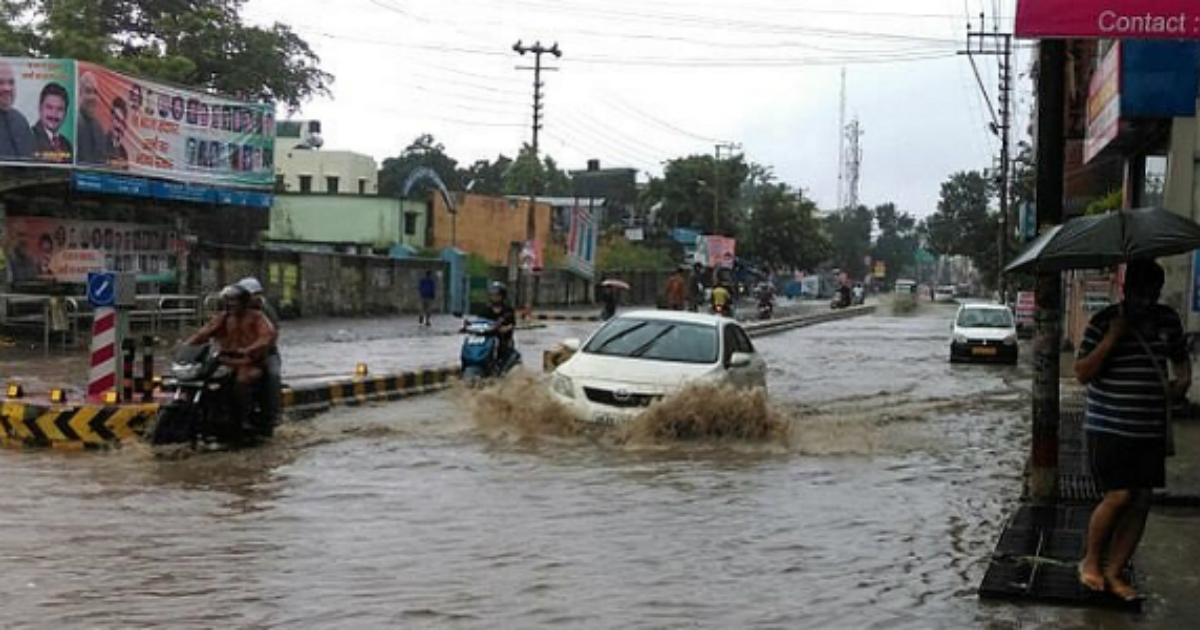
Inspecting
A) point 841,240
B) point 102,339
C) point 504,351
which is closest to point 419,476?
point 102,339

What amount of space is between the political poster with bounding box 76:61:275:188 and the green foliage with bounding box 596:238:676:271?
3833cm

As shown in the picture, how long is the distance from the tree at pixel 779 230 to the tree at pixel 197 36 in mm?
41082

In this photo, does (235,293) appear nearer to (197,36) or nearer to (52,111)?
(52,111)

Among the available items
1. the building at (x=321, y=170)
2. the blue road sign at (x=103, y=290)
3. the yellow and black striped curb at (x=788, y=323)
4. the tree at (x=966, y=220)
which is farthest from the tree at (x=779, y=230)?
the blue road sign at (x=103, y=290)

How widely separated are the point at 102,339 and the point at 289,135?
7512 centimetres

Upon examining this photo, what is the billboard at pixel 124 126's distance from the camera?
24750 mm

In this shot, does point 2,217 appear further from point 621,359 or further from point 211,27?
point 211,27

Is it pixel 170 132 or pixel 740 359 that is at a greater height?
pixel 170 132

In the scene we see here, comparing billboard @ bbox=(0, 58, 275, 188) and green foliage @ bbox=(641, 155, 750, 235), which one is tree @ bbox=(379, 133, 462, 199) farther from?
billboard @ bbox=(0, 58, 275, 188)

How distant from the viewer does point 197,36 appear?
159 feet

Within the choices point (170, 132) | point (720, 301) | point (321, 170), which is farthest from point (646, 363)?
point (321, 170)

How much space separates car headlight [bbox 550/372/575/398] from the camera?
41.8ft

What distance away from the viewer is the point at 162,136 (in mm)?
27719

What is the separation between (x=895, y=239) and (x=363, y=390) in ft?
527
